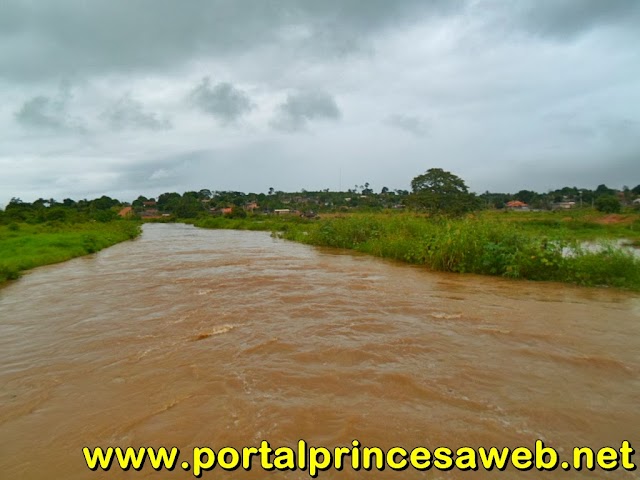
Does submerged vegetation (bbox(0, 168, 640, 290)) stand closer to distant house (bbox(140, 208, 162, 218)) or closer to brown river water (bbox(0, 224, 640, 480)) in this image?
brown river water (bbox(0, 224, 640, 480))

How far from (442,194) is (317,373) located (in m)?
25.2

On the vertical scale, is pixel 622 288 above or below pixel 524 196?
below

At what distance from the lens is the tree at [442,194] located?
25797mm

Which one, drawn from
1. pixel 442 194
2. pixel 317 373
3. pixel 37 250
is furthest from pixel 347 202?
pixel 317 373

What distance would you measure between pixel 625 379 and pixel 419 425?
2.43 m

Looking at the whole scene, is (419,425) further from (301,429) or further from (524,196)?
(524,196)

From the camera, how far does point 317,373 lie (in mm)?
3877

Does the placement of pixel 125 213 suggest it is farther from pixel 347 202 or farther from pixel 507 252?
pixel 507 252

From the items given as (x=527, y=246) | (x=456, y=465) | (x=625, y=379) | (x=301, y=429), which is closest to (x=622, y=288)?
(x=527, y=246)

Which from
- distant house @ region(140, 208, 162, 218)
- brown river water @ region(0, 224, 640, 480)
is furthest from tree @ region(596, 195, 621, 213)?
distant house @ region(140, 208, 162, 218)

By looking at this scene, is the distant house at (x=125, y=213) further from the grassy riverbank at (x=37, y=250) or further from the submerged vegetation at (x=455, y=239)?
the grassy riverbank at (x=37, y=250)

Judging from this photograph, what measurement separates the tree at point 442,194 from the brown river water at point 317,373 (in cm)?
1861

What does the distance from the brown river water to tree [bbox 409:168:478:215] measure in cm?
1861

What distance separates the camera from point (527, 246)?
9.41m
